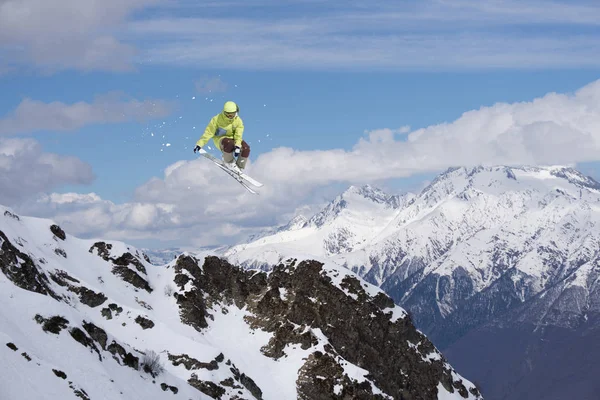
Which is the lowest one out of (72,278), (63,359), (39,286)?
(63,359)

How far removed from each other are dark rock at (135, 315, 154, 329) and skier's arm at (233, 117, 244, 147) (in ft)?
311

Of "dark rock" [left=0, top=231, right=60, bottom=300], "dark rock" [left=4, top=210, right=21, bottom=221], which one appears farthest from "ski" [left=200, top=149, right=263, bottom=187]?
"dark rock" [left=4, top=210, right=21, bottom=221]

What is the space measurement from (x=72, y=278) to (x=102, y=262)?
2868 centimetres

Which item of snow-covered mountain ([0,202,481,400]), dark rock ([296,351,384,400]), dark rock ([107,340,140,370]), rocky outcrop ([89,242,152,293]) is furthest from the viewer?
rocky outcrop ([89,242,152,293])

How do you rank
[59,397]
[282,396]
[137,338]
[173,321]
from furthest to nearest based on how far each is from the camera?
1. [173,321]
2. [282,396]
3. [137,338]
4. [59,397]

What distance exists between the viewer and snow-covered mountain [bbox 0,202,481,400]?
216 feet

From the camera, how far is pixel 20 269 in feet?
395

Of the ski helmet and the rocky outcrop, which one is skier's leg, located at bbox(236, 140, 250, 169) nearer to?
the ski helmet

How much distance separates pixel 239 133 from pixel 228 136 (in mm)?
1434

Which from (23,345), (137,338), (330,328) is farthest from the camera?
(330,328)

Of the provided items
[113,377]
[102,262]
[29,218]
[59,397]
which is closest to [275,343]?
[102,262]

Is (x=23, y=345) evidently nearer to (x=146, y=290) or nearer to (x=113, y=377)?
(x=113, y=377)

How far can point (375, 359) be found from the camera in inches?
7790

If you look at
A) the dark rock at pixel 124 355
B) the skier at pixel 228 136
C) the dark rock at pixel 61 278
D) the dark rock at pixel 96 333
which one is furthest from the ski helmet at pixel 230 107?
the dark rock at pixel 61 278
